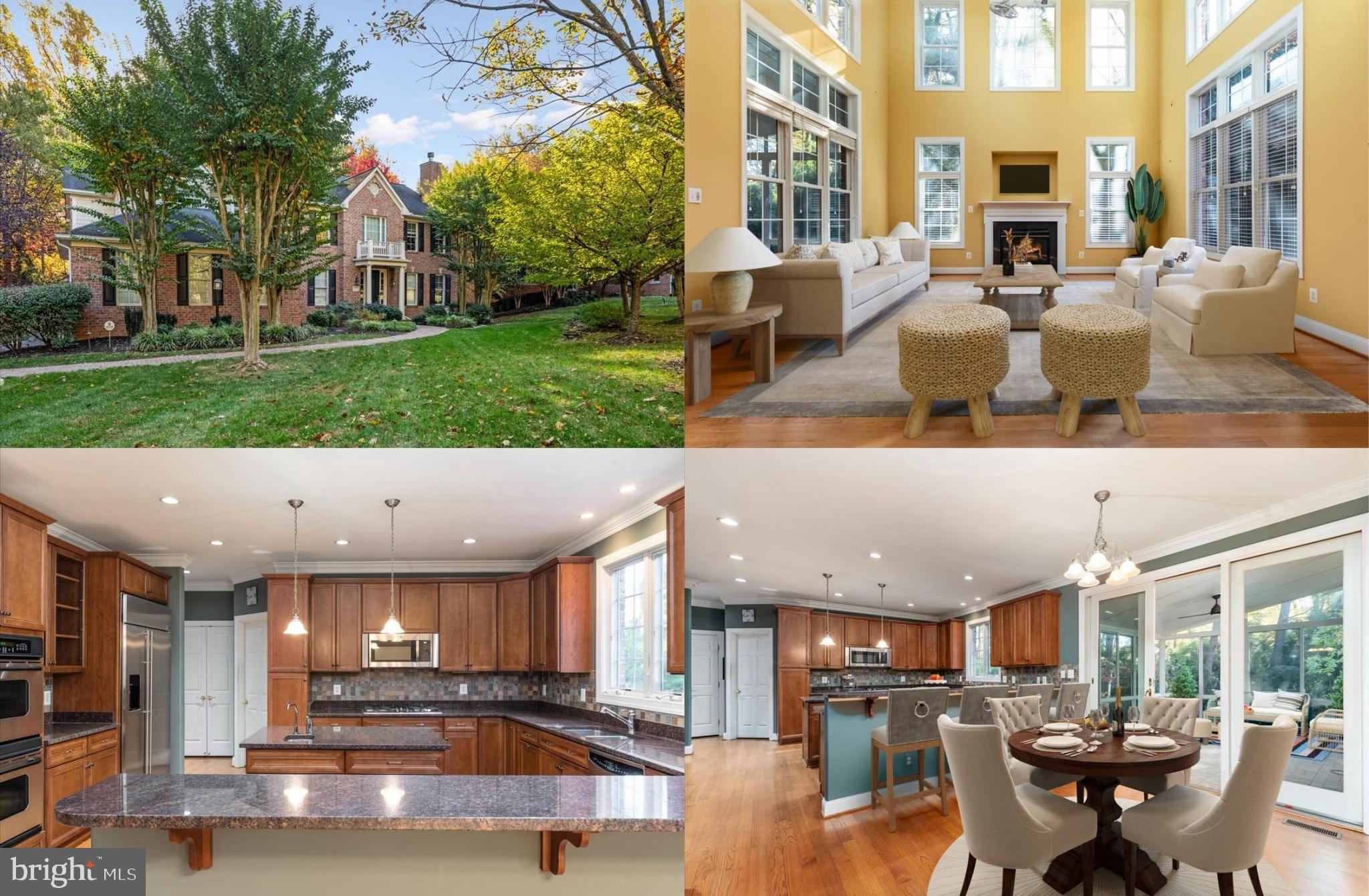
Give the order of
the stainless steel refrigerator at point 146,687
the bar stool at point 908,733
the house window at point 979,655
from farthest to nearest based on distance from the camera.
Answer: the house window at point 979,655 < the stainless steel refrigerator at point 146,687 < the bar stool at point 908,733

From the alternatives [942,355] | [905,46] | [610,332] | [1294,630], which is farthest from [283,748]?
[1294,630]

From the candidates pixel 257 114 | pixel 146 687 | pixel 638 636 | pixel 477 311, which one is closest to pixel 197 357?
pixel 257 114

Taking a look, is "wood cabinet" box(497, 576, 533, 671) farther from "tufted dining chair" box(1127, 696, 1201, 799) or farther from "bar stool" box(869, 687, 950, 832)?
"tufted dining chair" box(1127, 696, 1201, 799)

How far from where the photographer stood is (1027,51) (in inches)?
133

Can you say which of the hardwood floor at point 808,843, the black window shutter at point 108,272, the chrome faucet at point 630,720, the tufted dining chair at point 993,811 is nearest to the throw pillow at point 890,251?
the tufted dining chair at point 993,811

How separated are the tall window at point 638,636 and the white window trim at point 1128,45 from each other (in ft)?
11.3

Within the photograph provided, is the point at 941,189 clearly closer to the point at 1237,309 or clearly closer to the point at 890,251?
the point at 890,251

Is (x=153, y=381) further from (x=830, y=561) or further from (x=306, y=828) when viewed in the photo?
(x=830, y=561)

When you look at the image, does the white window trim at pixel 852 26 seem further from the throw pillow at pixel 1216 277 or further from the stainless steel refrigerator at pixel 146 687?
the stainless steel refrigerator at pixel 146 687

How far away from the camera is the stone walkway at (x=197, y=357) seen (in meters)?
4.90

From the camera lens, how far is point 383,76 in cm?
475

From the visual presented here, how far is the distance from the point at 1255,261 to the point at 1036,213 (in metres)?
0.85

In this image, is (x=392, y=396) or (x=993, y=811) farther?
(x=392, y=396)

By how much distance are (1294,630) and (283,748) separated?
237 inches
